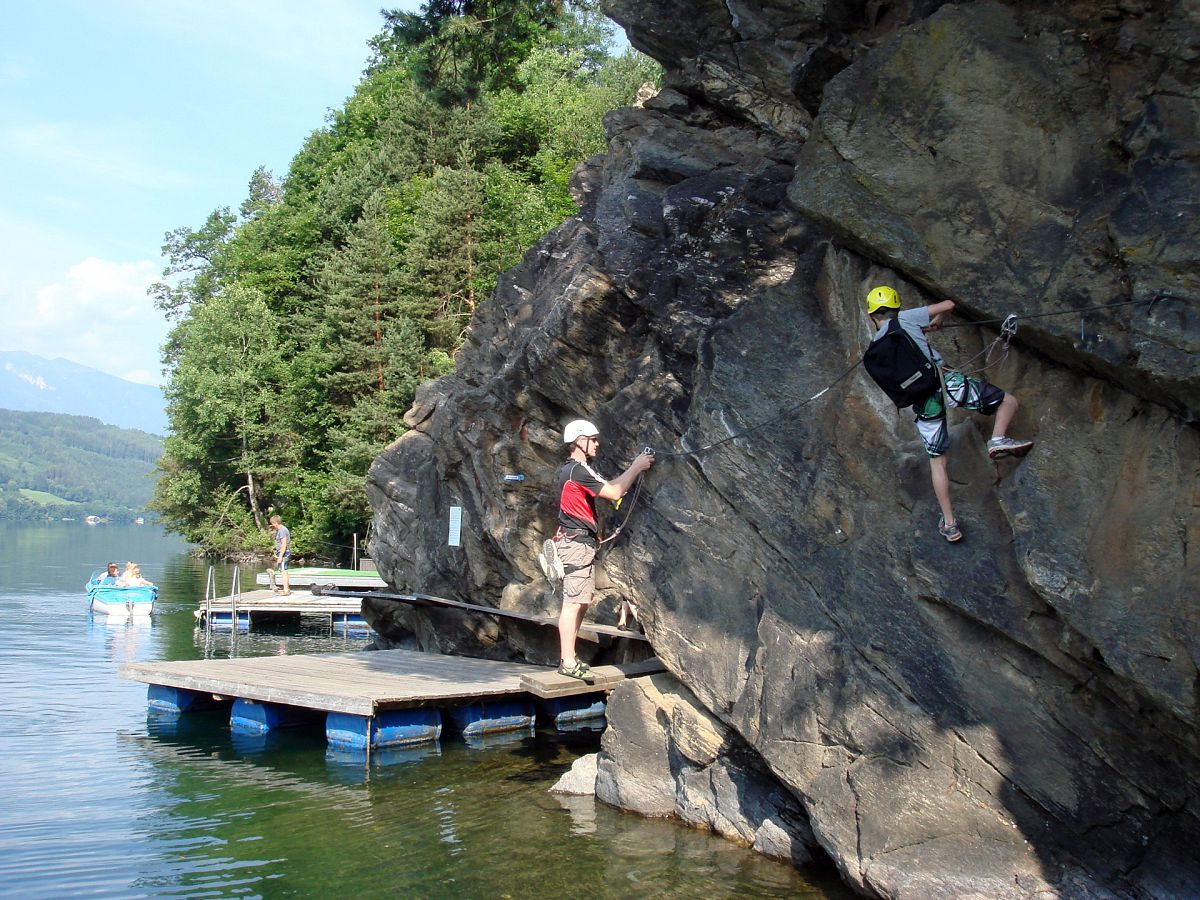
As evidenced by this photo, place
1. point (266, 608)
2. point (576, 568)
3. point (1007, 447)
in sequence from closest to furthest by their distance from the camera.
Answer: point (1007, 447) → point (576, 568) → point (266, 608)

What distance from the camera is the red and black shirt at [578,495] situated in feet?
38.4

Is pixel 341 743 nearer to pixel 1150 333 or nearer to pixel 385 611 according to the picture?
pixel 385 611

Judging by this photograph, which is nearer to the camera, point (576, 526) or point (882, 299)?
point (882, 299)

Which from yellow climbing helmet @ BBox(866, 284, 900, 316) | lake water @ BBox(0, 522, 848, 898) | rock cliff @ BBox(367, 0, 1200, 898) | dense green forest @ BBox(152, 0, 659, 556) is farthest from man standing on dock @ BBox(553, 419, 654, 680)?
dense green forest @ BBox(152, 0, 659, 556)

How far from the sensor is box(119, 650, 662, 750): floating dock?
13648 mm

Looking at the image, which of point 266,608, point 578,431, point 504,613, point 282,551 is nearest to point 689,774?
point 578,431

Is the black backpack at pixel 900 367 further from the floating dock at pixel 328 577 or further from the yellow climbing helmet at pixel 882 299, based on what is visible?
the floating dock at pixel 328 577

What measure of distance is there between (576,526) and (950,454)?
15.2 ft

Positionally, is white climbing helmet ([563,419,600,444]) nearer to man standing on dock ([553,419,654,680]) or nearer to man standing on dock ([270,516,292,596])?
man standing on dock ([553,419,654,680])

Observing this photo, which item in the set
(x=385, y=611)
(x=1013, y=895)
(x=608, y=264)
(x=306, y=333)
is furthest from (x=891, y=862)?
(x=306, y=333)

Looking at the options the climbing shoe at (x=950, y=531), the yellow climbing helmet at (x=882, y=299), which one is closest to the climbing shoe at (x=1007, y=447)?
the climbing shoe at (x=950, y=531)

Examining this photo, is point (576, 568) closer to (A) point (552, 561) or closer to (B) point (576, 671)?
(A) point (552, 561)

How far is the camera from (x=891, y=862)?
27.3 ft

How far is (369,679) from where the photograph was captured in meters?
15.1
